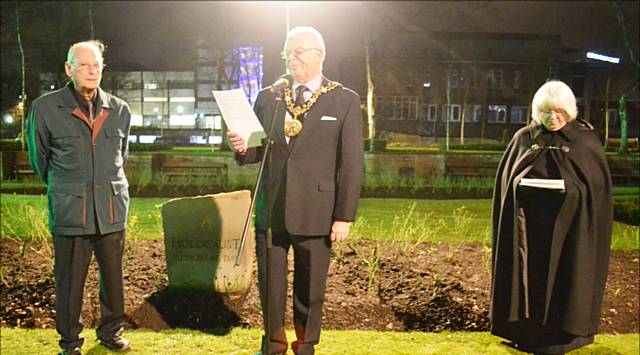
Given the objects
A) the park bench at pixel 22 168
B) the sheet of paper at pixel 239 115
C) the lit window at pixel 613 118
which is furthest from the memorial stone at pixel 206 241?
the lit window at pixel 613 118

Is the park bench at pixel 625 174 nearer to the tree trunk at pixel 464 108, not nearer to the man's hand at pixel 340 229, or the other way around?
the man's hand at pixel 340 229

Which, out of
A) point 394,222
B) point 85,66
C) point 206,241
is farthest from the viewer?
point 394,222

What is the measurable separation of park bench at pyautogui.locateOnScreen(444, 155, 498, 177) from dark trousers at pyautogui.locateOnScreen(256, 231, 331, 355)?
13292mm

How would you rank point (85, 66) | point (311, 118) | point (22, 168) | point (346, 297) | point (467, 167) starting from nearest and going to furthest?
point (311, 118), point (85, 66), point (346, 297), point (22, 168), point (467, 167)

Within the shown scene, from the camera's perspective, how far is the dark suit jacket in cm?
357

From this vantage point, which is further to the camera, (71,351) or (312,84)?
(71,351)

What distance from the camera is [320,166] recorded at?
3596mm

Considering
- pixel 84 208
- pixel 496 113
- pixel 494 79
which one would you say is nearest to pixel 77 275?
pixel 84 208

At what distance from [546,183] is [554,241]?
392 mm

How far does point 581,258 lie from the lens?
382 centimetres

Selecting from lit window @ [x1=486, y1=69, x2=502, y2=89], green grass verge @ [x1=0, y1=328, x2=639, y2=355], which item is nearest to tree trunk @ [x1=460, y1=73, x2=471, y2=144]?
lit window @ [x1=486, y1=69, x2=502, y2=89]

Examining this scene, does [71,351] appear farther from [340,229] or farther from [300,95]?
[300,95]

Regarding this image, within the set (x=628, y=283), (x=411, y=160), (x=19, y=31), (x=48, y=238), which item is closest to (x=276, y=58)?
(x=411, y=160)

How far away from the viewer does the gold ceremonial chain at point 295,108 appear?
3539mm
